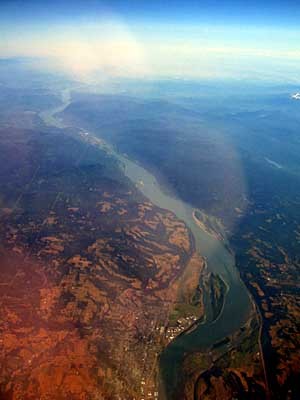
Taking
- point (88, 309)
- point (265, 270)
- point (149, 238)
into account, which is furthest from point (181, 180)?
point (88, 309)

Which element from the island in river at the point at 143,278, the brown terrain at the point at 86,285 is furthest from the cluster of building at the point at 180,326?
the brown terrain at the point at 86,285

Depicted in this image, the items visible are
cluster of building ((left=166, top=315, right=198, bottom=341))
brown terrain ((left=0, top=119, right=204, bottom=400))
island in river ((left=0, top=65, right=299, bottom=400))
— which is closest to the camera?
brown terrain ((left=0, top=119, right=204, bottom=400))

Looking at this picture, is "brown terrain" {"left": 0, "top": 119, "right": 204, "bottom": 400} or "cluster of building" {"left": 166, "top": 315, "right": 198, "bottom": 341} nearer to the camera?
"brown terrain" {"left": 0, "top": 119, "right": 204, "bottom": 400}

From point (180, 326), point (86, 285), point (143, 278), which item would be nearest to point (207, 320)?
point (180, 326)

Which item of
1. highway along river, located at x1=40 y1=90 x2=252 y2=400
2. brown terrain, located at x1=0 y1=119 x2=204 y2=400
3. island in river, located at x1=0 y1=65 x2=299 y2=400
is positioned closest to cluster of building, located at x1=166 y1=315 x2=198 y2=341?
island in river, located at x1=0 y1=65 x2=299 y2=400

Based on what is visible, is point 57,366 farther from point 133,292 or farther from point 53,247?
point 53,247

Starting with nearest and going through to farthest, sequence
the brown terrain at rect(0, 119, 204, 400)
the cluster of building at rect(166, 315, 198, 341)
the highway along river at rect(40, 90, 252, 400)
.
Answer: the brown terrain at rect(0, 119, 204, 400), the highway along river at rect(40, 90, 252, 400), the cluster of building at rect(166, 315, 198, 341)

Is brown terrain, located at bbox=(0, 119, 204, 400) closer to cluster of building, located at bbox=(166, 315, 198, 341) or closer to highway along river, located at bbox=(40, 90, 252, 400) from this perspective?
cluster of building, located at bbox=(166, 315, 198, 341)
